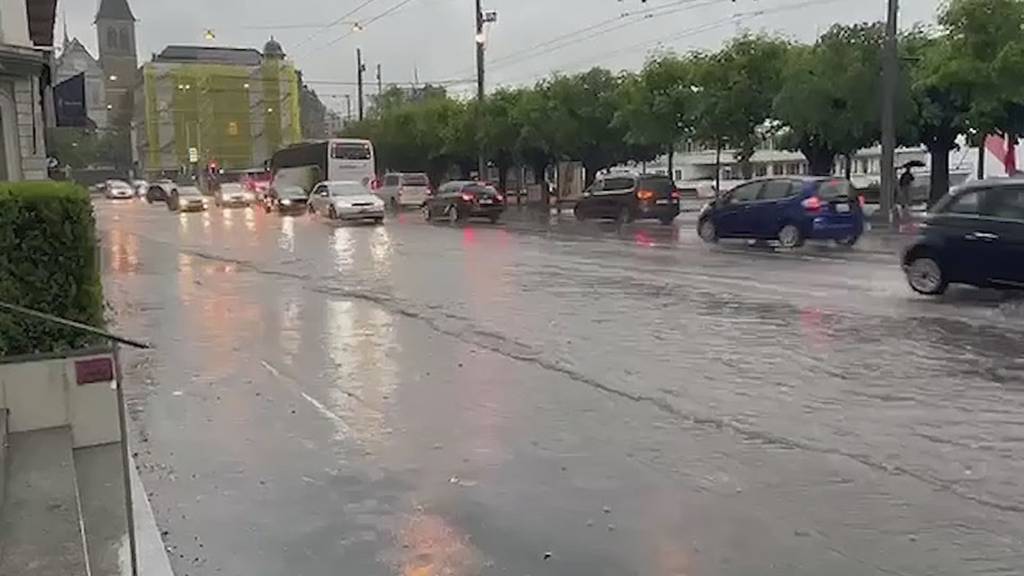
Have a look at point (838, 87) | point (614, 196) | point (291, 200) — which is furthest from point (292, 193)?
point (838, 87)

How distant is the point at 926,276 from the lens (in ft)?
48.0

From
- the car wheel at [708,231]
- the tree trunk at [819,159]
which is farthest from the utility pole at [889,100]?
the car wheel at [708,231]

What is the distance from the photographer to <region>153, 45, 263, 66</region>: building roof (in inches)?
4301

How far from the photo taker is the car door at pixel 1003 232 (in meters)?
13.4

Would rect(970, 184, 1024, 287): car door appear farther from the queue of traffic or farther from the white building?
the white building

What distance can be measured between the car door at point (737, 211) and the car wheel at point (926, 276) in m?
9.53

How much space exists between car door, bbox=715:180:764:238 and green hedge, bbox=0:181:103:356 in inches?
732

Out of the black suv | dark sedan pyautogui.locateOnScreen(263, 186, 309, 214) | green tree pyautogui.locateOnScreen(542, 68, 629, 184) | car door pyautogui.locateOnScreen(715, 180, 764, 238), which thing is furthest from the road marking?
dark sedan pyautogui.locateOnScreen(263, 186, 309, 214)

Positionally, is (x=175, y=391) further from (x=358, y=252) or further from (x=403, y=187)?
(x=403, y=187)

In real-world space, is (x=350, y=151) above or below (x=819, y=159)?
above

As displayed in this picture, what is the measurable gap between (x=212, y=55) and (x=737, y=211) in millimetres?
98255

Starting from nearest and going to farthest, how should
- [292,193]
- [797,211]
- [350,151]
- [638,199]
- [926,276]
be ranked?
[926,276] < [797,211] < [638,199] < [292,193] < [350,151]

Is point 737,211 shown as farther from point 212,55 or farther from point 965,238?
point 212,55

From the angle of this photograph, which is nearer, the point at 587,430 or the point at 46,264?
the point at 46,264
